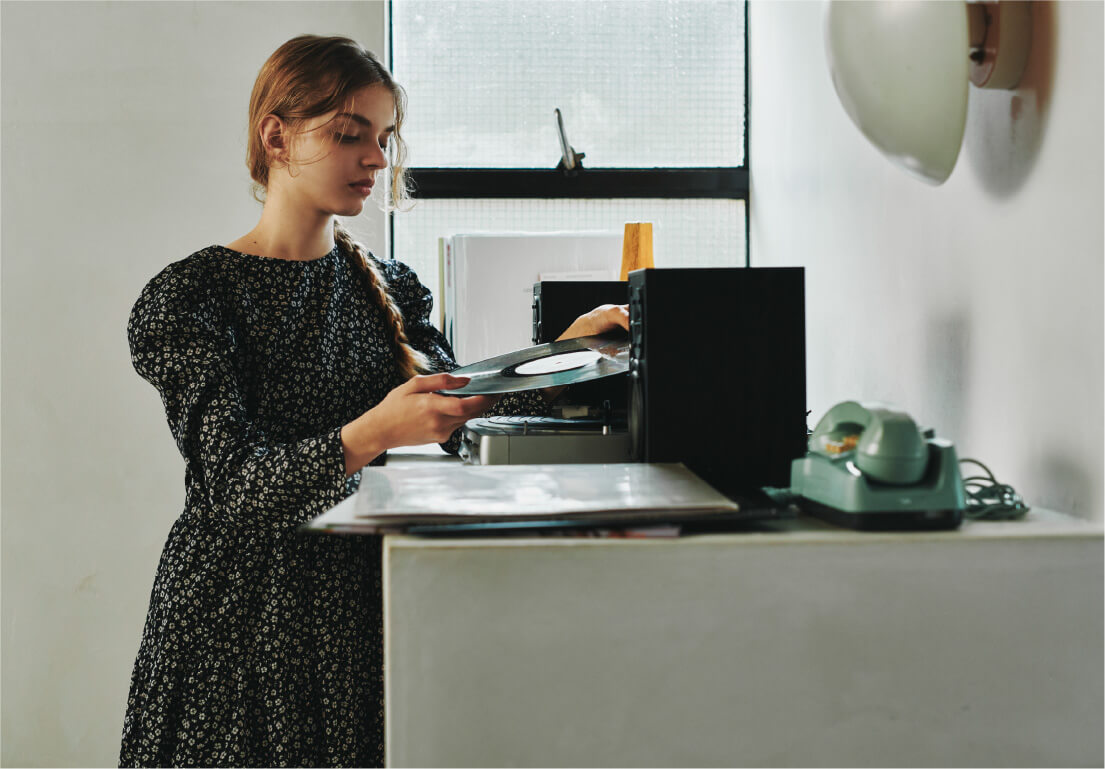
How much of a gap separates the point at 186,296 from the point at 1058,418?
101 centimetres

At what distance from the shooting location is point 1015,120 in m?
0.90

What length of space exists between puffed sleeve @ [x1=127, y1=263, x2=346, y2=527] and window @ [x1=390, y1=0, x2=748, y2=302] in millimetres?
1087

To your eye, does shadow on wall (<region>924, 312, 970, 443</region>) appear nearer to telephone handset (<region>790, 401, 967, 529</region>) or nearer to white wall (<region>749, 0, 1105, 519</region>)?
white wall (<region>749, 0, 1105, 519</region>)

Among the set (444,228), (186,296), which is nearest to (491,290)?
(444,228)

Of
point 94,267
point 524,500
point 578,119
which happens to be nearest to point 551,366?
point 524,500

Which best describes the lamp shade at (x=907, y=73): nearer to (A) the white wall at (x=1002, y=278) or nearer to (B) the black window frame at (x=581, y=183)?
(A) the white wall at (x=1002, y=278)

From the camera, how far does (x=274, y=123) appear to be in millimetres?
1337

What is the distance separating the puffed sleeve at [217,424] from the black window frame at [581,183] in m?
1.06

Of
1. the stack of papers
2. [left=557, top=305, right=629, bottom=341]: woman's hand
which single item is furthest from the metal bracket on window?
the stack of papers

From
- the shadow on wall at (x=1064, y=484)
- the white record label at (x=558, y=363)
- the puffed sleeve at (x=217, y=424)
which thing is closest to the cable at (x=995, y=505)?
the shadow on wall at (x=1064, y=484)

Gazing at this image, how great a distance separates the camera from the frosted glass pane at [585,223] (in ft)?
7.39

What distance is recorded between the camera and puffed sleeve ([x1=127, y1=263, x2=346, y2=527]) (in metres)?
1.02

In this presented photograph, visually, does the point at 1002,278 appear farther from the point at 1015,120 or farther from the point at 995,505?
the point at 995,505

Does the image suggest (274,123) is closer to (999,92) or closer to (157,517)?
(999,92)
